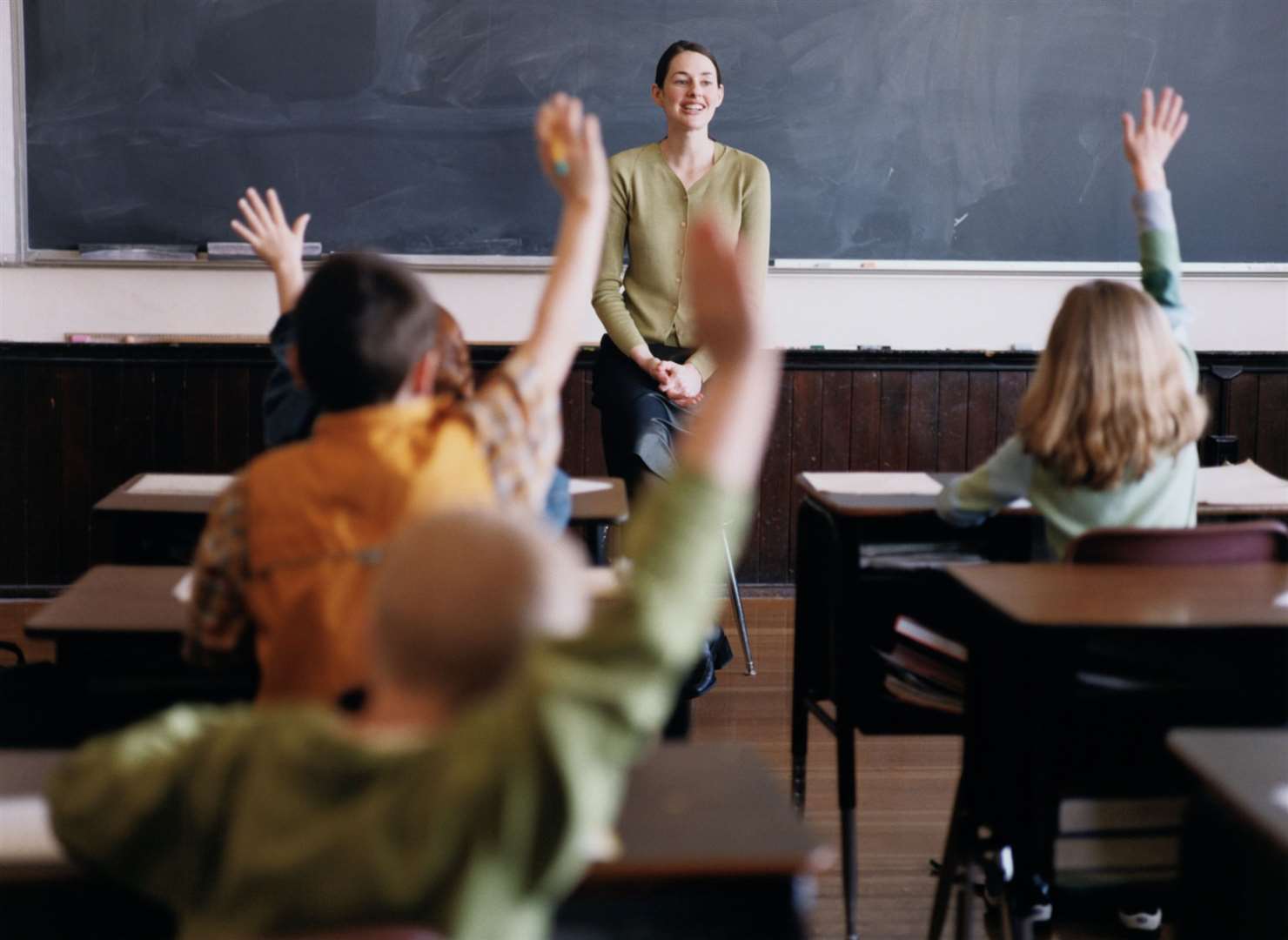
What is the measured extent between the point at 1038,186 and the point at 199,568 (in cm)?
418

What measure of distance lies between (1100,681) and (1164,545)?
0.73ft

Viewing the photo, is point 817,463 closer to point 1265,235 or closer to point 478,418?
point 1265,235

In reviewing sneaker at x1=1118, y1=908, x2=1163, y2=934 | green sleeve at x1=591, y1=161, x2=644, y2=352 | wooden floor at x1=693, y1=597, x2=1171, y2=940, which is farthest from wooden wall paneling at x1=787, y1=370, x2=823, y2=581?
sneaker at x1=1118, y1=908, x2=1163, y2=934

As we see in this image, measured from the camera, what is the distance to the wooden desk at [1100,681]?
6.44 ft

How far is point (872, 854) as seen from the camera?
288 cm

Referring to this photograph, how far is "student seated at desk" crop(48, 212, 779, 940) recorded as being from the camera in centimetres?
76

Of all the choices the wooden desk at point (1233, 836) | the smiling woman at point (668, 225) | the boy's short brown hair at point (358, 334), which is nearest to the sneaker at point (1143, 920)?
the wooden desk at point (1233, 836)

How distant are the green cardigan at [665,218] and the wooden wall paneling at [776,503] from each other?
920 millimetres

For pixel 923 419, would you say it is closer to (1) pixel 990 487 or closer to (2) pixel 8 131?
(1) pixel 990 487

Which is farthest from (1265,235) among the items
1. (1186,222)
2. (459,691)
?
(459,691)

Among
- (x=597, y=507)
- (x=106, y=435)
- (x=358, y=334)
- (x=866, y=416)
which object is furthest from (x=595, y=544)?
(x=106, y=435)

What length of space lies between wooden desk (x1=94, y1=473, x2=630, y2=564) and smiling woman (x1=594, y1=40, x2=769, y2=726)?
3.56 ft

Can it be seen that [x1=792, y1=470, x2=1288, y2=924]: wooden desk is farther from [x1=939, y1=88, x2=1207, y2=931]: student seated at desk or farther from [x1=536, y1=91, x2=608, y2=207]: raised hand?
[x1=536, y1=91, x2=608, y2=207]: raised hand

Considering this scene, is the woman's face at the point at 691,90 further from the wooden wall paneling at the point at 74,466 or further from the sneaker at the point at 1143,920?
the sneaker at the point at 1143,920
